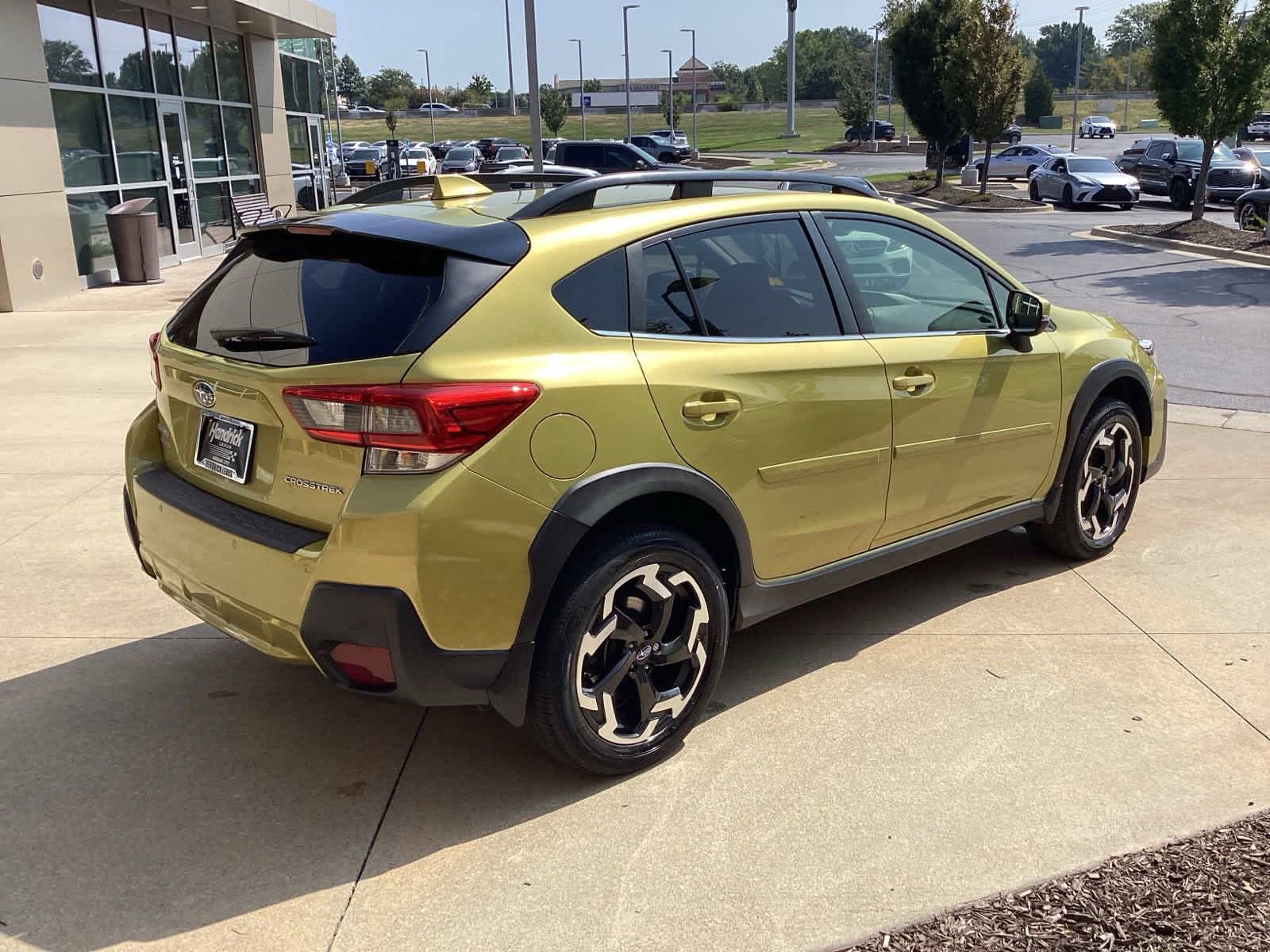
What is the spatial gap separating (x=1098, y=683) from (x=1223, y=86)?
17.5 metres

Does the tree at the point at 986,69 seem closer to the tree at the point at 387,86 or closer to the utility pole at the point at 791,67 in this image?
the utility pole at the point at 791,67

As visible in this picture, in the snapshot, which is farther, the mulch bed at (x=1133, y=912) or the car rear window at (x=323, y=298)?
the car rear window at (x=323, y=298)

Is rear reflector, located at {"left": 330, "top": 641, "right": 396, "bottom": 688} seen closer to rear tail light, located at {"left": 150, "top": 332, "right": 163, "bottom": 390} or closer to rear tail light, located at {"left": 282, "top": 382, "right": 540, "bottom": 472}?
rear tail light, located at {"left": 282, "top": 382, "right": 540, "bottom": 472}

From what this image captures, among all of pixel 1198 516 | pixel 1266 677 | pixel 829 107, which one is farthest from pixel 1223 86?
pixel 829 107

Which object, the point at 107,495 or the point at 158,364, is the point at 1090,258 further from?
the point at 158,364

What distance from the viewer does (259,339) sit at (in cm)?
317

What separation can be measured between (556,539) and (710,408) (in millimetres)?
666

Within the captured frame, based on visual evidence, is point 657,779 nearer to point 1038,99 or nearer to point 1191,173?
point 1191,173

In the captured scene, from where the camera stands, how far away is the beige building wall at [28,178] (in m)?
12.9

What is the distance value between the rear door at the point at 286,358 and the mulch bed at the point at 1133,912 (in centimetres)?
178

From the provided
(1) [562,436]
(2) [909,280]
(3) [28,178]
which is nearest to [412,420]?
(1) [562,436]

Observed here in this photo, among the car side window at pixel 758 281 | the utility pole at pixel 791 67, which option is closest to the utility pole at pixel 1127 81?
the utility pole at pixel 791 67

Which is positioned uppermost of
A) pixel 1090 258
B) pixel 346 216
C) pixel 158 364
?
pixel 346 216

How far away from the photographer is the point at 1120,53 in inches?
6668
